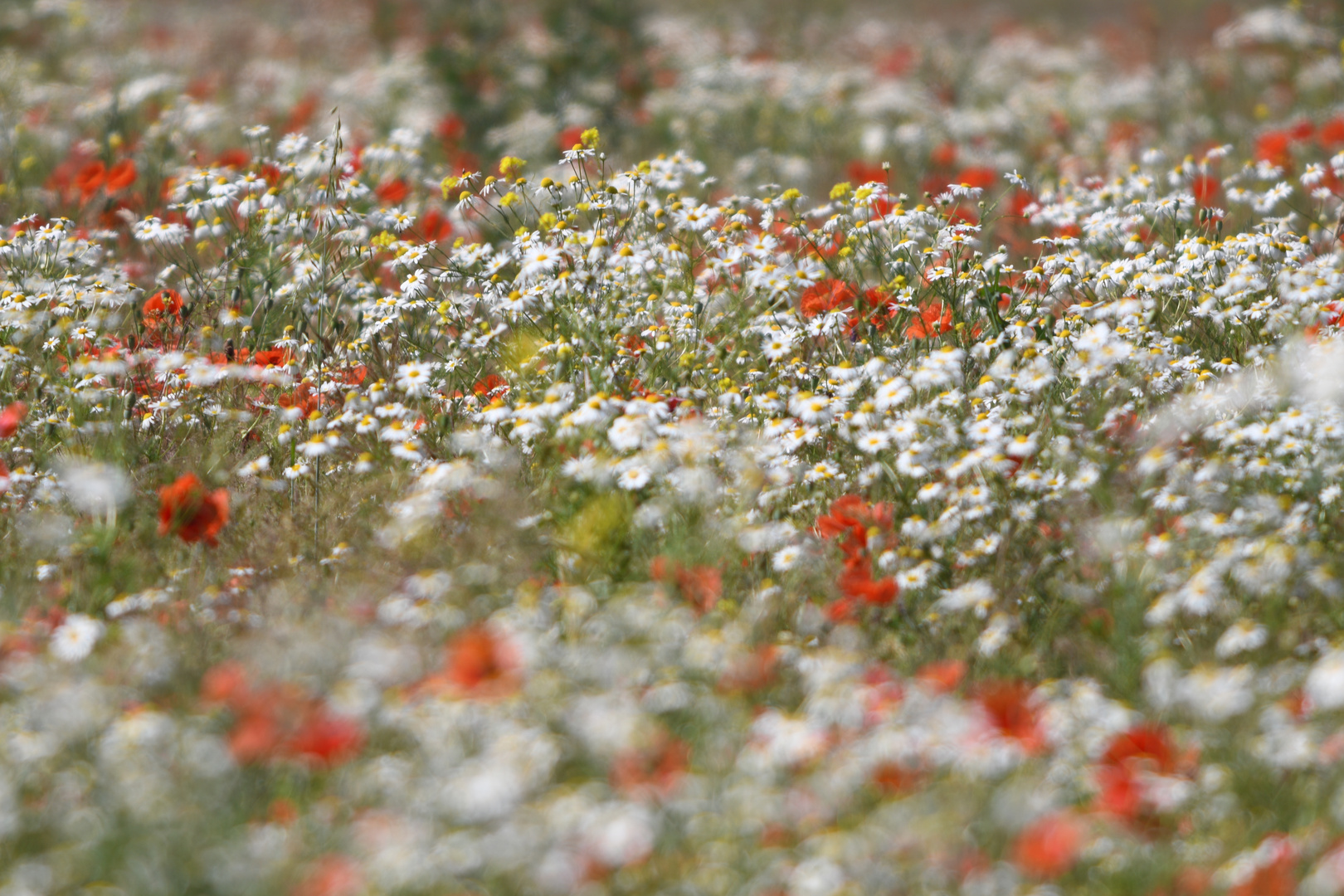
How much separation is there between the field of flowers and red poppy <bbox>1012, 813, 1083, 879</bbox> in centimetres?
1

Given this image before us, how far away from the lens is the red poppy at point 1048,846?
210 cm

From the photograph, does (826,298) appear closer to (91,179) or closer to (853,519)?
(853,519)

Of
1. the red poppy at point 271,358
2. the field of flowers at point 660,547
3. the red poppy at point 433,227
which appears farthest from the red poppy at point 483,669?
the red poppy at point 433,227

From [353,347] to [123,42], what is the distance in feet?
33.3

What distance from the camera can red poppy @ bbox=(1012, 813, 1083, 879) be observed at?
2096mm

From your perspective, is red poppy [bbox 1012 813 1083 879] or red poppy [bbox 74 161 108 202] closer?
red poppy [bbox 1012 813 1083 879]

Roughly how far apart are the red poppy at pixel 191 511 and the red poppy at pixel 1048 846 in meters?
2.27

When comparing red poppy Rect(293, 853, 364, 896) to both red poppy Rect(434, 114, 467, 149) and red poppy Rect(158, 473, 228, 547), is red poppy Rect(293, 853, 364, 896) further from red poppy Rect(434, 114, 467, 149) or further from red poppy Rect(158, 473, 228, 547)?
red poppy Rect(434, 114, 467, 149)

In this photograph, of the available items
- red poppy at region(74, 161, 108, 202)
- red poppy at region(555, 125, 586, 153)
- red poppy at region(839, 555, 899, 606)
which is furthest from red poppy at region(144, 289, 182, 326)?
red poppy at region(839, 555, 899, 606)

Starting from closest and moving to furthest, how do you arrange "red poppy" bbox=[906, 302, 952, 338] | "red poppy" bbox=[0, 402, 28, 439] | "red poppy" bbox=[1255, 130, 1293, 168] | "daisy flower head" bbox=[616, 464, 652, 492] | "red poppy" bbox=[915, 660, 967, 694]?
"red poppy" bbox=[915, 660, 967, 694] → "daisy flower head" bbox=[616, 464, 652, 492] → "red poppy" bbox=[0, 402, 28, 439] → "red poppy" bbox=[906, 302, 952, 338] → "red poppy" bbox=[1255, 130, 1293, 168]

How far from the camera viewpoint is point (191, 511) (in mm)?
3350

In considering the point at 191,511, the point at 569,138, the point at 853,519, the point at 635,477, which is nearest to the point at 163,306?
the point at 191,511

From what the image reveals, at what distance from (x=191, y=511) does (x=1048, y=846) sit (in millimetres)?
2383

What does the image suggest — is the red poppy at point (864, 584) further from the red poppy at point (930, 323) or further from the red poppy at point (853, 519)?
the red poppy at point (930, 323)
